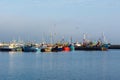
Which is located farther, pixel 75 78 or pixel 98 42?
pixel 98 42

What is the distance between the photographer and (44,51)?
160125mm

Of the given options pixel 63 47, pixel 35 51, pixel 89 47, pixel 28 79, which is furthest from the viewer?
pixel 89 47

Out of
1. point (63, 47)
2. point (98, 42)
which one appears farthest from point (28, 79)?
point (98, 42)

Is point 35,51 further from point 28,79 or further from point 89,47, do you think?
point 28,79

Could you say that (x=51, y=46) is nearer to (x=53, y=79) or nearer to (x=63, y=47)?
(x=63, y=47)

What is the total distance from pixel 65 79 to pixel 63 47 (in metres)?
129

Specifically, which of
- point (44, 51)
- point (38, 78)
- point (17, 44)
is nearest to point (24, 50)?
point (44, 51)

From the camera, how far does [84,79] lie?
4138cm

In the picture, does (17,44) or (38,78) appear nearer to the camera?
(38,78)

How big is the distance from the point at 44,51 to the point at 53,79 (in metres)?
119

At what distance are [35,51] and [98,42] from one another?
36227 mm

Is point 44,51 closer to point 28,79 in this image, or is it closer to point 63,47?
point 63,47

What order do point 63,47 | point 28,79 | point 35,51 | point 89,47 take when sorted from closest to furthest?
point 28,79 → point 35,51 → point 63,47 → point 89,47

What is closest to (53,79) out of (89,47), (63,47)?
(63,47)
